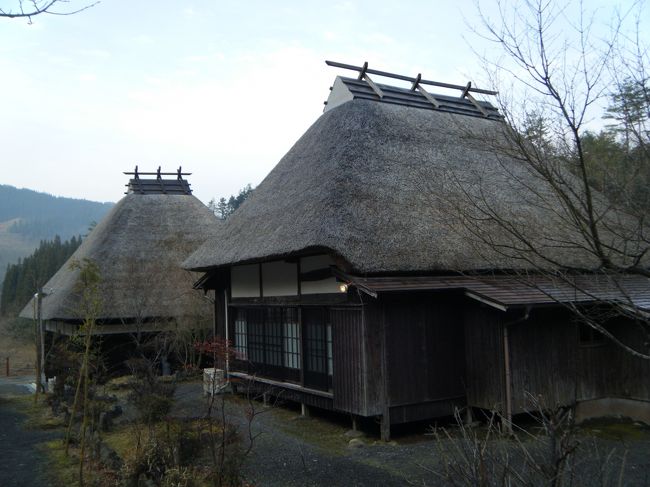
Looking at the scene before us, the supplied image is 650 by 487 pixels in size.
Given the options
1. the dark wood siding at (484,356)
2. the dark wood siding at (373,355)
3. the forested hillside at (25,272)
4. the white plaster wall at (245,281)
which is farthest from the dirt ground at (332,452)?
the forested hillside at (25,272)

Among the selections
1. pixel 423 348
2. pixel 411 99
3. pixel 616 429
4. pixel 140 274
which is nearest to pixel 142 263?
pixel 140 274

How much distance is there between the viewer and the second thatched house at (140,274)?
17750mm

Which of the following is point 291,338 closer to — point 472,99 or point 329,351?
point 329,351

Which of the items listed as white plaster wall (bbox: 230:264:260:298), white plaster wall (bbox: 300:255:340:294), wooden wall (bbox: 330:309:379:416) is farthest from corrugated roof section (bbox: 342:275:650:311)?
white plaster wall (bbox: 230:264:260:298)

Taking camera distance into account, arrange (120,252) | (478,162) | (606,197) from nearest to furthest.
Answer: (606,197), (478,162), (120,252)

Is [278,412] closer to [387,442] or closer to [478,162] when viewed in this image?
[387,442]

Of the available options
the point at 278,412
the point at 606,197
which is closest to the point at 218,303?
the point at 278,412

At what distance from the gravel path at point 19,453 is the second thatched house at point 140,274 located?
3.18m

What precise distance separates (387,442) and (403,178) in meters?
4.91

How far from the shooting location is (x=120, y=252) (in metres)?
20.0

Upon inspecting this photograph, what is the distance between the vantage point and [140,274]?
1917cm

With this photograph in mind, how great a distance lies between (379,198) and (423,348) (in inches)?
110

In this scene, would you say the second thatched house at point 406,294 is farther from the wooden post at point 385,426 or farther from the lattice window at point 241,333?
the lattice window at point 241,333

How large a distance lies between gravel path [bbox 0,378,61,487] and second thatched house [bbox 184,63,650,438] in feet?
14.7
